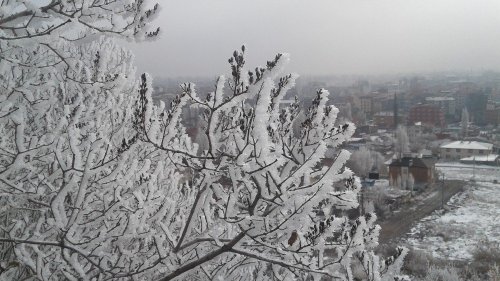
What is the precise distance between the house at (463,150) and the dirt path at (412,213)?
525 inches

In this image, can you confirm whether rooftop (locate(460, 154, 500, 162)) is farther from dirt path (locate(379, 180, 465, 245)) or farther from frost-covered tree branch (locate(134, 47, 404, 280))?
frost-covered tree branch (locate(134, 47, 404, 280))

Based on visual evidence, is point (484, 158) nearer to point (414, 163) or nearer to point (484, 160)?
point (484, 160)

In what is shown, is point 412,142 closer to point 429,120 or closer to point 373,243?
point 429,120

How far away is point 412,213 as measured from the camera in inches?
1174

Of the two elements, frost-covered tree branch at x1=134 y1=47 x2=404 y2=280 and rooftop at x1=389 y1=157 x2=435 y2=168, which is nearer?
frost-covered tree branch at x1=134 y1=47 x2=404 y2=280

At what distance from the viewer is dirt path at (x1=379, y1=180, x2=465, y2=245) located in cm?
2473

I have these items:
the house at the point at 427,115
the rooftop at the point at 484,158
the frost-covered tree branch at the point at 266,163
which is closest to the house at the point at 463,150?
the rooftop at the point at 484,158

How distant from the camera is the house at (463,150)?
51656 mm

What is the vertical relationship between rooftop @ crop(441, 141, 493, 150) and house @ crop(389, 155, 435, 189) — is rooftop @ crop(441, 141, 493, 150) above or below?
below

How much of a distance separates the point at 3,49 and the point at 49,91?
1.98 m

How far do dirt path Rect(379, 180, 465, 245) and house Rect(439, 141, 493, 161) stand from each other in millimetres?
13332

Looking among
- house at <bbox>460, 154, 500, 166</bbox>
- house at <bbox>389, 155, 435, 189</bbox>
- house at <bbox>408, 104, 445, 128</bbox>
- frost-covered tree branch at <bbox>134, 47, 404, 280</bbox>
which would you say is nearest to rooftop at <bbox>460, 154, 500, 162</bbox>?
house at <bbox>460, 154, 500, 166</bbox>

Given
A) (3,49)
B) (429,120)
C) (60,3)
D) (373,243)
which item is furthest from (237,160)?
(429,120)

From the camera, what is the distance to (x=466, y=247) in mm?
23016
